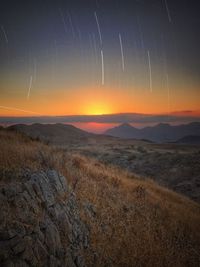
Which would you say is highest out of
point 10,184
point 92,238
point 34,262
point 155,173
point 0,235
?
point 10,184

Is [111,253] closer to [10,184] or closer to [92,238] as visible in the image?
[92,238]

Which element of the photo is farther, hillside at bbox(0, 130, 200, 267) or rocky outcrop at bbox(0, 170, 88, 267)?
hillside at bbox(0, 130, 200, 267)

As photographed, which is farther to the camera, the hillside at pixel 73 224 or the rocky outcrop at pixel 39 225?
the hillside at pixel 73 224

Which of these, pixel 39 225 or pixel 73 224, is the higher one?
pixel 39 225

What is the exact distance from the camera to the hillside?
4.29m

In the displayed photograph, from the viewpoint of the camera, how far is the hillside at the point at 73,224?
14.1 ft

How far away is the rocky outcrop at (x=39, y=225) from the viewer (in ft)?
13.1

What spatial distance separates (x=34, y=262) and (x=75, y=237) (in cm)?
153

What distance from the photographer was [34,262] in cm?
400

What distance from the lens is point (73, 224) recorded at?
225 inches

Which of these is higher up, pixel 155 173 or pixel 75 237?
pixel 75 237

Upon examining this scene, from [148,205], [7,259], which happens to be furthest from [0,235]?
A: [148,205]

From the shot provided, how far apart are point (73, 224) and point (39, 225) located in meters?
1.22

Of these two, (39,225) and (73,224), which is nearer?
(39,225)
